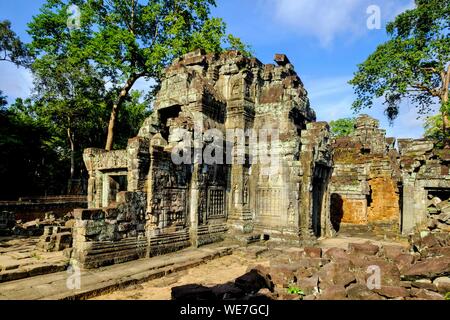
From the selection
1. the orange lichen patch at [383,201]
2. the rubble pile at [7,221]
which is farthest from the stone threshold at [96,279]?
the orange lichen patch at [383,201]

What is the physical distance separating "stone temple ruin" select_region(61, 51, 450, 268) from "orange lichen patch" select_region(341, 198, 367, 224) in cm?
177

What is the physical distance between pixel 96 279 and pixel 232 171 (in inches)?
212

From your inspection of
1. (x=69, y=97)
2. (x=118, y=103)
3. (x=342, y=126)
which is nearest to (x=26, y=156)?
(x=69, y=97)

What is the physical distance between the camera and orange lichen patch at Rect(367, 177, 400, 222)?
42.2ft

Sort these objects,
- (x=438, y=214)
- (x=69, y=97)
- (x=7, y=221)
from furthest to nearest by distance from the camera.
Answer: (x=69, y=97), (x=7, y=221), (x=438, y=214)

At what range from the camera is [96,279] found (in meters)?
5.37

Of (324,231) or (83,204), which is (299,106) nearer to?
(324,231)

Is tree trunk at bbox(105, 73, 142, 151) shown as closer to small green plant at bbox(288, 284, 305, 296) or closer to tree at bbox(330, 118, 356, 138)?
small green plant at bbox(288, 284, 305, 296)

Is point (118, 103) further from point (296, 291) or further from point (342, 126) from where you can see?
point (342, 126)

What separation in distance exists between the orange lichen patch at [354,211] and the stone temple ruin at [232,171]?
1.77 m

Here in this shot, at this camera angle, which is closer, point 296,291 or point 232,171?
point 296,291

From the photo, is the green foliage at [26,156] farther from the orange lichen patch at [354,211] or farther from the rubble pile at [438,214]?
the rubble pile at [438,214]

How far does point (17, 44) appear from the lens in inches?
738

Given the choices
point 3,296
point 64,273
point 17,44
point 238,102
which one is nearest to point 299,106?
point 238,102
